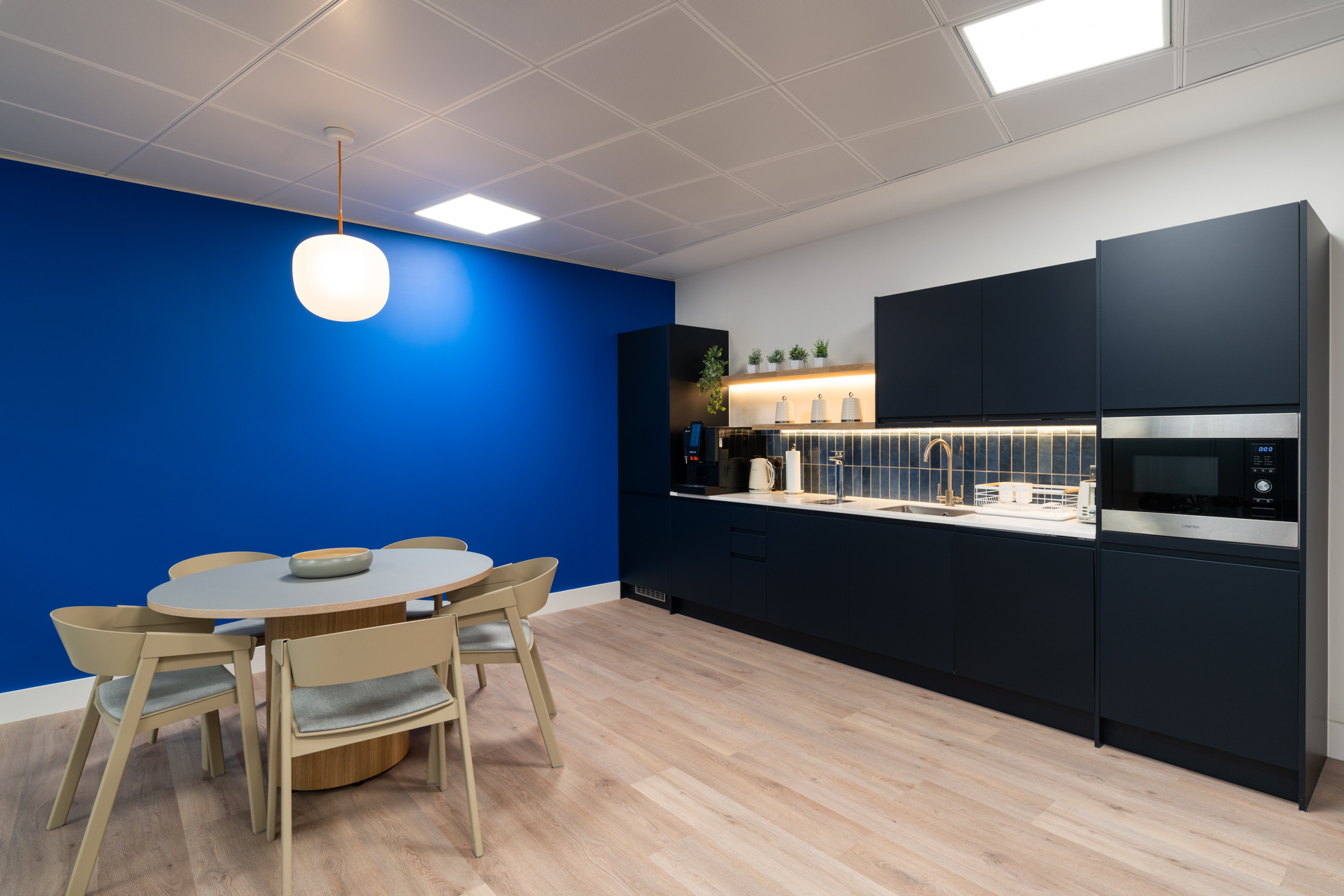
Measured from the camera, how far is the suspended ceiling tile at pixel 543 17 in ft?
6.72

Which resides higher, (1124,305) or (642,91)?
(642,91)

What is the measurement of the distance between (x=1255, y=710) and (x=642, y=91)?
335cm

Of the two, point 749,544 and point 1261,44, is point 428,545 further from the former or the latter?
point 1261,44

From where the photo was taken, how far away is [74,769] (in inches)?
91.7

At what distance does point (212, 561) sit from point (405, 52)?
2631mm

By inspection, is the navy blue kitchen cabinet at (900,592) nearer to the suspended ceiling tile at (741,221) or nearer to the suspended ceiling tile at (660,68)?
the suspended ceiling tile at (741,221)

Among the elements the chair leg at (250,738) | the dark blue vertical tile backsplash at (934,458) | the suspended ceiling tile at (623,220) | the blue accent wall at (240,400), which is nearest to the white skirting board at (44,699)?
the blue accent wall at (240,400)

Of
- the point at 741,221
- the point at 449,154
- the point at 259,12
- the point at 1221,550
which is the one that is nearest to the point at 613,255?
the point at 741,221

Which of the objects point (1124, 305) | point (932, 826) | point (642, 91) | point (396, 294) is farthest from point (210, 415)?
point (1124, 305)

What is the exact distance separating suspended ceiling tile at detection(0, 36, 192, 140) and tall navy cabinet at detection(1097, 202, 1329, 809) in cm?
401

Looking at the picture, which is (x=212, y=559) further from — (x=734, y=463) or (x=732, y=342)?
(x=732, y=342)

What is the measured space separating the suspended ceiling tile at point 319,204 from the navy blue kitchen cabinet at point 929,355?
10.3 feet

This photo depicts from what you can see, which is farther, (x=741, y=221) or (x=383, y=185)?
(x=741, y=221)

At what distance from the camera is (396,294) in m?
4.34
